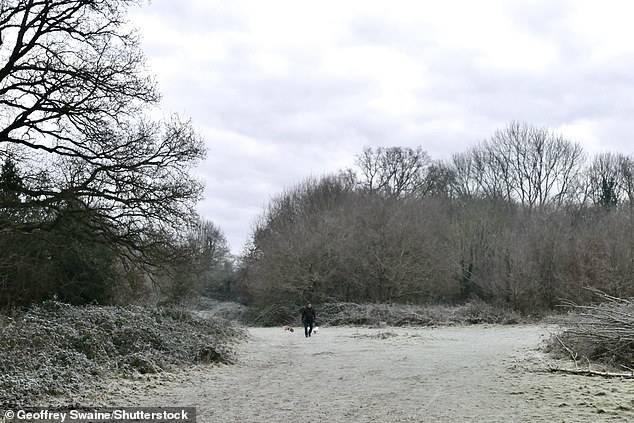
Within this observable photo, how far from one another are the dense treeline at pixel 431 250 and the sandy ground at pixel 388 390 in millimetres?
23510

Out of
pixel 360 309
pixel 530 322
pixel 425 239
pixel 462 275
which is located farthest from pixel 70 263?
pixel 462 275

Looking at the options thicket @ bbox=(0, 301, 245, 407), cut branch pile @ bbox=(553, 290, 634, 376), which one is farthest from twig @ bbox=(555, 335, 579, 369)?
thicket @ bbox=(0, 301, 245, 407)

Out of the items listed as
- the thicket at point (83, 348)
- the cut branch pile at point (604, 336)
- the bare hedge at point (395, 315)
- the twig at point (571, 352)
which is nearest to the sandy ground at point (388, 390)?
the twig at point (571, 352)

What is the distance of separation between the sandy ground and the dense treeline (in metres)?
23.5

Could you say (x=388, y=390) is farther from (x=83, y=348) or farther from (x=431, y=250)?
(x=431, y=250)

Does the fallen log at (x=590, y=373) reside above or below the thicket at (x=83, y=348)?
below

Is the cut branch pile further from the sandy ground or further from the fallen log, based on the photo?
the fallen log

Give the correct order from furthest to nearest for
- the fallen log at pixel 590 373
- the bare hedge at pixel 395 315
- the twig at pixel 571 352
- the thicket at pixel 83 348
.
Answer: the bare hedge at pixel 395 315 → the twig at pixel 571 352 → the fallen log at pixel 590 373 → the thicket at pixel 83 348

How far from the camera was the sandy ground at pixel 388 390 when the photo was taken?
1091 centimetres

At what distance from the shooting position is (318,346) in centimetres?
2502

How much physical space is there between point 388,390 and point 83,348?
7.04 m

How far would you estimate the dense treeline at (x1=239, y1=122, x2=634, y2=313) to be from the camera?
1708 inches

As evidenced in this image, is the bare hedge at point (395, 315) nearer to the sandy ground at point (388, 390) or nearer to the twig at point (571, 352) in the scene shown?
the sandy ground at point (388, 390)

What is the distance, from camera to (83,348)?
15.1m
